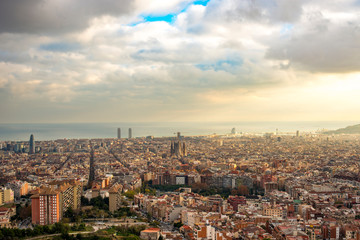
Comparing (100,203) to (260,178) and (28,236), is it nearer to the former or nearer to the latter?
(28,236)

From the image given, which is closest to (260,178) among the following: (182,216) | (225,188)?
(225,188)

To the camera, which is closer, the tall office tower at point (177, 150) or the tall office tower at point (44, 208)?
the tall office tower at point (44, 208)

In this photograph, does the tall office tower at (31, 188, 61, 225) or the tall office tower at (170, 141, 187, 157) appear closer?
the tall office tower at (31, 188, 61, 225)

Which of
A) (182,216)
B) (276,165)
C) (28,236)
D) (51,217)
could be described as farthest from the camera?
(276,165)

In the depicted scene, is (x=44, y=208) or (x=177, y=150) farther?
(x=177, y=150)

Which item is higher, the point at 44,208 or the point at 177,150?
the point at 177,150

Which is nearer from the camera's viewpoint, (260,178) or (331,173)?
(260,178)

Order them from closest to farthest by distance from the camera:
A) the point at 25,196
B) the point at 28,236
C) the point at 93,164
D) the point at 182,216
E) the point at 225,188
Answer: the point at 28,236 → the point at 182,216 → the point at 25,196 → the point at 225,188 → the point at 93,164
